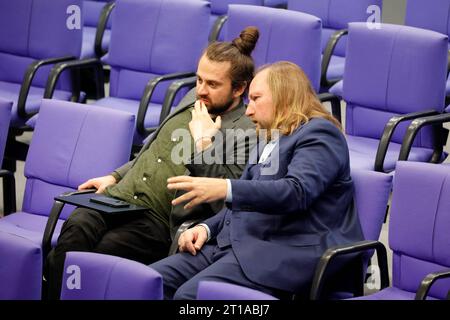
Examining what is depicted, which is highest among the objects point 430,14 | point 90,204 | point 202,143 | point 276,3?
point 430,14

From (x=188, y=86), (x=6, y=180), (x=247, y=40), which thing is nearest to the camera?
(x=247, y=40)

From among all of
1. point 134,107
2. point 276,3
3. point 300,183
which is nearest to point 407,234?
point 300,183

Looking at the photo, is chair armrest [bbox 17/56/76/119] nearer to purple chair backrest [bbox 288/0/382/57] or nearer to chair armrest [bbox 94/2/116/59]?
chair armrest [bbox 94/2/116/59]

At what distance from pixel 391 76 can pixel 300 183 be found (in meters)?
1.41

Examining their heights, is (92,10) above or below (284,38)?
below

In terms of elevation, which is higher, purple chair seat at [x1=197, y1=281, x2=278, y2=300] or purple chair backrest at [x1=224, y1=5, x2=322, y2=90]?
purple chair backrest at [x1=224, y1=5, x2=322, y2=90]

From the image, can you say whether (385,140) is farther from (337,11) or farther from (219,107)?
(337,11)

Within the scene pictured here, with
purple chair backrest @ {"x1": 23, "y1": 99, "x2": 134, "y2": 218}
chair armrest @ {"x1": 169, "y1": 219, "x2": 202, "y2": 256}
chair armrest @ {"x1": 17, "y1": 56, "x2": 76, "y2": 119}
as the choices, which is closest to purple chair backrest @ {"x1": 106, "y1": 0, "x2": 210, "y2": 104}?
chair armrest @ {"x1": 17, "y1": 56, "x2": 76, "y2": 119}

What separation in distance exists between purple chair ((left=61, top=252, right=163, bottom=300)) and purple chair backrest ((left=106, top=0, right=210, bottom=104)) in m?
2.17

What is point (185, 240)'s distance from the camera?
3.08 metres

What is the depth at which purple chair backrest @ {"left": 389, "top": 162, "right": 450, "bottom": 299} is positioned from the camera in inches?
114

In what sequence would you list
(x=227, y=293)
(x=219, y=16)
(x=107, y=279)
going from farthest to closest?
(x=219, y=16) < (x=107, y=279) < (x=227, y=293)

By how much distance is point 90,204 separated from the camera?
319cm
